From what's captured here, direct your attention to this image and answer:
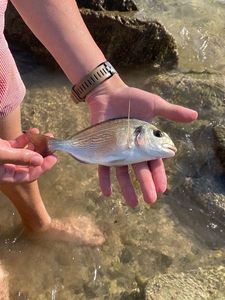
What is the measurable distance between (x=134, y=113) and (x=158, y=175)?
0.40 m

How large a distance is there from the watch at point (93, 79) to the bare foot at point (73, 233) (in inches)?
47.7

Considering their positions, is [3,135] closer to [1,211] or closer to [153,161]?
[153,161]

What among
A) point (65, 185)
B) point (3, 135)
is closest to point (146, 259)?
point (65, 185)

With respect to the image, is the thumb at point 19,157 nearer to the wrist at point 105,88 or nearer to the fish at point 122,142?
the fish at point 122,142

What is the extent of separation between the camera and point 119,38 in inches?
200

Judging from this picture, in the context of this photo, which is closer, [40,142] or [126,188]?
[126,188]

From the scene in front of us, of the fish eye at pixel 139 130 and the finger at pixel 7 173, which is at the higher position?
the finger at pixel 7 173

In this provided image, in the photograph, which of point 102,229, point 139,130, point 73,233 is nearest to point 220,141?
point 102,229

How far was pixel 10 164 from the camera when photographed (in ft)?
8.41

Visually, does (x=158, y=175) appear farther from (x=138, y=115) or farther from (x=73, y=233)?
(x=73, y=233)

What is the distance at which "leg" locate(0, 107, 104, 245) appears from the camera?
3.04 m

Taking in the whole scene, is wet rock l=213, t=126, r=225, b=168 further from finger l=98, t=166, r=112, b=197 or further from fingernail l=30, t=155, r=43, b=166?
fingernail l=30, t=155, r=43, b=166

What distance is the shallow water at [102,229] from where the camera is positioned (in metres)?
3.50

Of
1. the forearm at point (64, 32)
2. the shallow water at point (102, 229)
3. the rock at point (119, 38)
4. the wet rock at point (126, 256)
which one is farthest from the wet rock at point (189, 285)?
the rock at point (119, 38)
